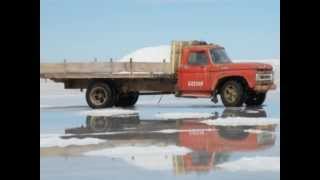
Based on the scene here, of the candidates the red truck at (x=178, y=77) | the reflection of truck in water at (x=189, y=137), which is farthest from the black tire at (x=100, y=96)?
the reflection of truck in water at (x=189, y=137)

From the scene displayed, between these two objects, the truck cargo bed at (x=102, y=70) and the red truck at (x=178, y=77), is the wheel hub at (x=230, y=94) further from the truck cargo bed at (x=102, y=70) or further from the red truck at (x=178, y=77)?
the truck cargo bed at (x=102, y=70)

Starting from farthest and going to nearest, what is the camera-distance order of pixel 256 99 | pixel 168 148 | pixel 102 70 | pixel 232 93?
pixel 102 70
pixel 256 99
pixel 232 93
pixel 168 148

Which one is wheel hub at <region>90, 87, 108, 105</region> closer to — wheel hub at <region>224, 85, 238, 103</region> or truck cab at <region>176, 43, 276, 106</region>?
truck cab at <region>176, 43, 276, 106</region>

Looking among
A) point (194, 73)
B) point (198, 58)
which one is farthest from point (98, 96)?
point (198, 58)

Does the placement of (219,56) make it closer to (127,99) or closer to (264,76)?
(264,76)

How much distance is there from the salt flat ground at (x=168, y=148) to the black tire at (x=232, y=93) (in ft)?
3.00

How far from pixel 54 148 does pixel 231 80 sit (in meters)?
6.96

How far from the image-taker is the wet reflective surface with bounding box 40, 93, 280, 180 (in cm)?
648

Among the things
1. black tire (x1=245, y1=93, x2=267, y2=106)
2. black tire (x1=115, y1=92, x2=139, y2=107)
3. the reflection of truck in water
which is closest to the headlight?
black tire (x1=245, y1=93, x2=267, y2=106)

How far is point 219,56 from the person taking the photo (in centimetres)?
1434

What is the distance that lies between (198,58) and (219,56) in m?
0.57

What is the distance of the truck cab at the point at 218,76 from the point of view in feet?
45.7
